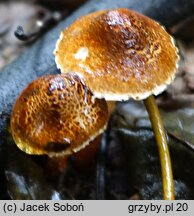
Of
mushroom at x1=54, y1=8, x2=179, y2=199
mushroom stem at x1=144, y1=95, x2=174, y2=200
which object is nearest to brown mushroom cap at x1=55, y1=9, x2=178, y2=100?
mushroom at x1=54, y1=8, x2=179, y2=199

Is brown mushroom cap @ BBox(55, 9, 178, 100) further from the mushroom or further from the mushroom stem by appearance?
the mushroom stem

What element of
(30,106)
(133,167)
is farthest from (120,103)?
(30,106)

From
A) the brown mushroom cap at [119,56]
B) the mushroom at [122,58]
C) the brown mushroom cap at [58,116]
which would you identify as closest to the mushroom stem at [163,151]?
the mushroom at [122,58]

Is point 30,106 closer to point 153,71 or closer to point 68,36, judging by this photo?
point 68,36

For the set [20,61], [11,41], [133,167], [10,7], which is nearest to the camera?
[133,167]

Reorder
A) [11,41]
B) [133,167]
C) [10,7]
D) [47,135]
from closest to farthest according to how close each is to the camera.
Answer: [47,135], [133,167], [11,41], [10,7]

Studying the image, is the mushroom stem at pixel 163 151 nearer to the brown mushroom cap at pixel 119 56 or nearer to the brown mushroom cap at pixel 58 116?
the brown mushroom cap at pixel 119 56

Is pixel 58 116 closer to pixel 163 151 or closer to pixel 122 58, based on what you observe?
pixel 122 58
